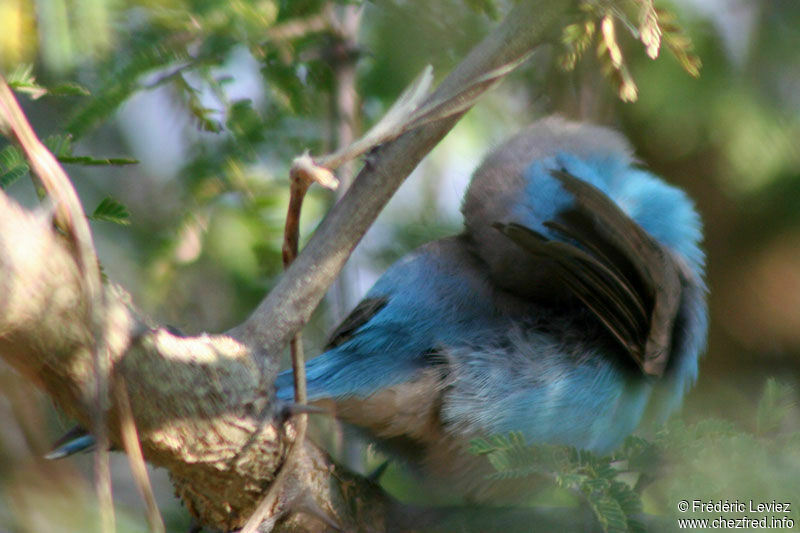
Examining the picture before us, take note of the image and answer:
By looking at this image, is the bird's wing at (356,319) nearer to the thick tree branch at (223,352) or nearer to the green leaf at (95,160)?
the thick tree branch at (223,352)

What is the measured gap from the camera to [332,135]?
2871mm

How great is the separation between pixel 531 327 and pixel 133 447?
3.59ft

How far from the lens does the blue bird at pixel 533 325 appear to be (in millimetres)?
1954

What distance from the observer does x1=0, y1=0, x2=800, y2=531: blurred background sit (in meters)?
2.21

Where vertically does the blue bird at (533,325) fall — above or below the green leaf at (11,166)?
below

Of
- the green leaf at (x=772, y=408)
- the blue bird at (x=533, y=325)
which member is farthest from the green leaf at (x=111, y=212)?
the green leaf at (x=772, y=408)

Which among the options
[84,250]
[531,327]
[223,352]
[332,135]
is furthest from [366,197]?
[332,135]

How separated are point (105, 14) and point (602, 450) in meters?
1.62

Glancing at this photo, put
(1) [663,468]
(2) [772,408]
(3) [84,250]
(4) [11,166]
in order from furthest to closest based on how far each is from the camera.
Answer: (2) [772,408], (1) [663,468], (4) [11,166], (3) [84,250]

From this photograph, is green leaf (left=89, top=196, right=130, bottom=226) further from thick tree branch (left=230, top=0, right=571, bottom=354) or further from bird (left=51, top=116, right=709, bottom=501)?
bird (left=51, top=116, right=709, bottom=501)

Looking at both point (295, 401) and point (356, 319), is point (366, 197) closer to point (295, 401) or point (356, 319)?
point (295, 401)

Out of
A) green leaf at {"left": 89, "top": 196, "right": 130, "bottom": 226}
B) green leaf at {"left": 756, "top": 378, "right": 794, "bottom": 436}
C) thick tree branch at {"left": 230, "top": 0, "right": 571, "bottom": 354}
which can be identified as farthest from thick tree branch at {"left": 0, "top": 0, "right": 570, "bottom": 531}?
green leaf at {"left": 756, "top": 378, "right": 794, "bottom": 436}

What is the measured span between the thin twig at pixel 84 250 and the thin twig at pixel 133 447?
0.04 meters

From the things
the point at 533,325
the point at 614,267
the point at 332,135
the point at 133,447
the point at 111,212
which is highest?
the point at 332,135
